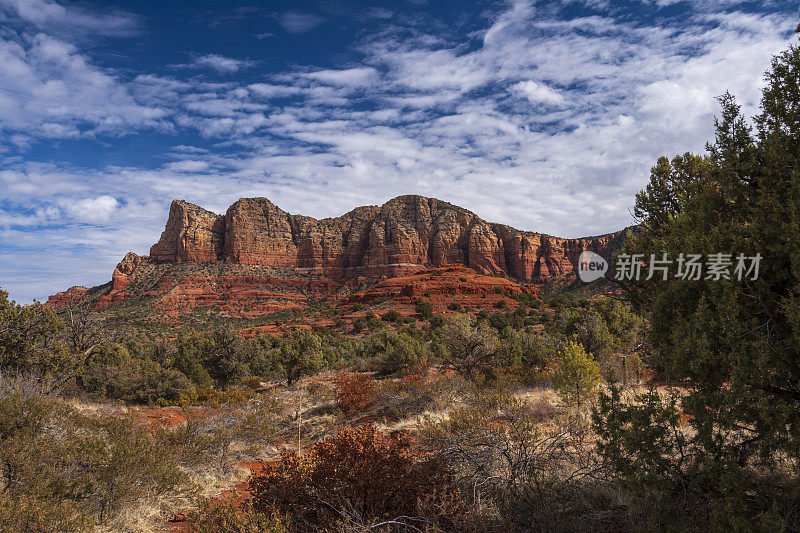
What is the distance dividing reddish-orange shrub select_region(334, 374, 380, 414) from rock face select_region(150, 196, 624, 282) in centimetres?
9881

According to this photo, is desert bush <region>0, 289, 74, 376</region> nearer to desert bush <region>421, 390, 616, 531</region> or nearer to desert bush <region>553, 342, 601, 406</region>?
desert bush <region>421, 390, 616, 531</region>

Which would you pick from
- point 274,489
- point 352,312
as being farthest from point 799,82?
point 352,312

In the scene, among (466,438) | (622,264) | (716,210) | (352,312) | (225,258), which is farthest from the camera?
(225,258)

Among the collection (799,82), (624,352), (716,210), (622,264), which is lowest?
(624,352)

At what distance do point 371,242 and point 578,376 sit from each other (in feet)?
378

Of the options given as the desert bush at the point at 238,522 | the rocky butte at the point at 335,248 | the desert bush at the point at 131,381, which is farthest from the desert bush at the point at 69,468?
the rocky butte at the point at 335,248

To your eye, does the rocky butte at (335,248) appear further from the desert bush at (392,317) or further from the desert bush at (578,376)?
the desert bush at (578,376)

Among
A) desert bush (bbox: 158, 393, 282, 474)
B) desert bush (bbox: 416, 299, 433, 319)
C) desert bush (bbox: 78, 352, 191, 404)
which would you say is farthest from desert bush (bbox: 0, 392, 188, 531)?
desert bush (bbox: 416, 299, 433, 319)

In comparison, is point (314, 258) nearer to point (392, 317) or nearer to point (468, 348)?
point (392, 317)

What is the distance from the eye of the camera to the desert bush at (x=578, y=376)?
426 inches

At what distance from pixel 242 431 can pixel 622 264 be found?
10406 mm

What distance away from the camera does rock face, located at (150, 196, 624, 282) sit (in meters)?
115

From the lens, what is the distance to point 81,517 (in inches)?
174

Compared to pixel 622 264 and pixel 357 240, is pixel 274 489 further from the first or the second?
pixel 357 240
